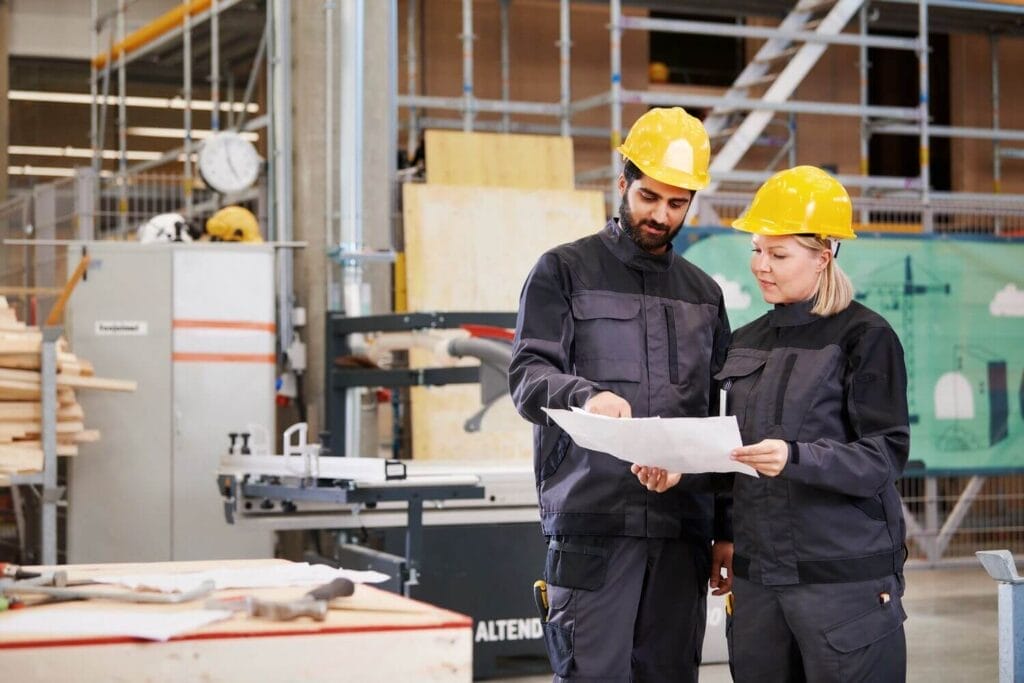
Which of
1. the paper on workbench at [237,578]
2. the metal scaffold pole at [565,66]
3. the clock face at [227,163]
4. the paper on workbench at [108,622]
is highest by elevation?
the metal scaffold pole at [565,66]

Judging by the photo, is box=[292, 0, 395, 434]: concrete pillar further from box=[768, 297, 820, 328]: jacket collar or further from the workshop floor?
box=[768, 297, 820, 328]: jacket collar

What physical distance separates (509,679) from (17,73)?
10.3 m

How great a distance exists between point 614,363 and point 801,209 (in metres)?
0.53

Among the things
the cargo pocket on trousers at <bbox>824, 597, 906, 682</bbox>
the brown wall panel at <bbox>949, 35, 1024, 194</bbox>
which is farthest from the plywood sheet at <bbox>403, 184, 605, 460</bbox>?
the brown wall panel at <bbox>949, 35, 1024, 194</bbox>

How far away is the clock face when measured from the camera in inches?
300

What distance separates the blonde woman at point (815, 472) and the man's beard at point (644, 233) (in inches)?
7.5

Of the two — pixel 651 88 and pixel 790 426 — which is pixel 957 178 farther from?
pixel 790 426

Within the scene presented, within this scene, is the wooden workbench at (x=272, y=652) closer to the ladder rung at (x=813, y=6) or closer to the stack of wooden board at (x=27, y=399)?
the stack of wooden board at (x=27, y=399)

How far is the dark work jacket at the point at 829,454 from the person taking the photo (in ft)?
9.15

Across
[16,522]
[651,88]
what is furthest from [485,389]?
[651,88]

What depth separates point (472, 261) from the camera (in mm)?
8359

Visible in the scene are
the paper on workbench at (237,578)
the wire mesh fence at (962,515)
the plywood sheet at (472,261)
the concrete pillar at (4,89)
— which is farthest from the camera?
the concrete pillar at (4,89)

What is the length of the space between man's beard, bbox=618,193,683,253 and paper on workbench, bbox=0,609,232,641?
1.36 meters

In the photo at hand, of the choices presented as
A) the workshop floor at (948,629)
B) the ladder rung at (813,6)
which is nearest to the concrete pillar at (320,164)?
the workshop floor at (948,629)
